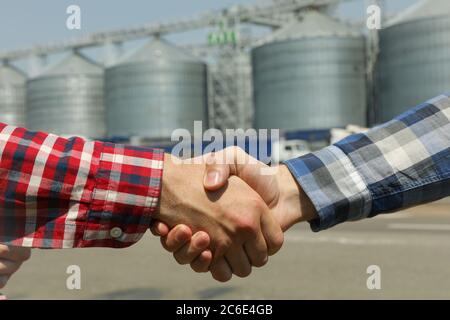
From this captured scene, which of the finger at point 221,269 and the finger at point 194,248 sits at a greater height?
the finger at point 194,248

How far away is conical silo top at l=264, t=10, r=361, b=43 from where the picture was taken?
136 feet

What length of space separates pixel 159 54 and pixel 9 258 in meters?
46.8

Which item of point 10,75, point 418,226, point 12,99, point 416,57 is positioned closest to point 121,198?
point 418,226

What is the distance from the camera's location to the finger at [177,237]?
2053mm

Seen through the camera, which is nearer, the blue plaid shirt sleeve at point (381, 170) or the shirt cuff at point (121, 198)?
the shirt cuff at point (121, 198)

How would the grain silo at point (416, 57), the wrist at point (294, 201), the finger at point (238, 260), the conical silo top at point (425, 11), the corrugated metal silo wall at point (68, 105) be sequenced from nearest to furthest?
the finger at point (238, 260)
the wrist at point (294, 201)
the grain silo at point (416, 57)
the conical silo top at point (425, 11)
the corrugated metal silo wall at point (68, 105)

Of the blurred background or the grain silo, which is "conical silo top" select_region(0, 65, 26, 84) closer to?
the blurred background

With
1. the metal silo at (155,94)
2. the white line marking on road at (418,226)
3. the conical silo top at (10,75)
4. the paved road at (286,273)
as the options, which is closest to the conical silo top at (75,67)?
the metal silo at (155,94)

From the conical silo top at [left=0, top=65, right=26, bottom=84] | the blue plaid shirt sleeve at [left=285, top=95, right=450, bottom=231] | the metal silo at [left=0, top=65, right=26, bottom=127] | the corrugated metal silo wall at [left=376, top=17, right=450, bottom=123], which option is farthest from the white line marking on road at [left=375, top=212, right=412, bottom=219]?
the conical silo top at [left=0, top=65, right=26, bottom=84]

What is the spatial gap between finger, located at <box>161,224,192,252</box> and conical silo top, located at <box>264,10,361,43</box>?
1603 inches

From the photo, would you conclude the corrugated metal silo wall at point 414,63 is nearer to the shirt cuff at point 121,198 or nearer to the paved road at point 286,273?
the paved road at point 286,273

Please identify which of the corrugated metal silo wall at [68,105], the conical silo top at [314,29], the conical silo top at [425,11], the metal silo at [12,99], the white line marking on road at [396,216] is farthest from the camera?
the metal silo at [12,99]

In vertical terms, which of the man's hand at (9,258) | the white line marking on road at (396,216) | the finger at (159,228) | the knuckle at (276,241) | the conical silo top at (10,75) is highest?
the conical silo top at (10,75)

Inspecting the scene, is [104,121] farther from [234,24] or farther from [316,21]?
[316,21]
